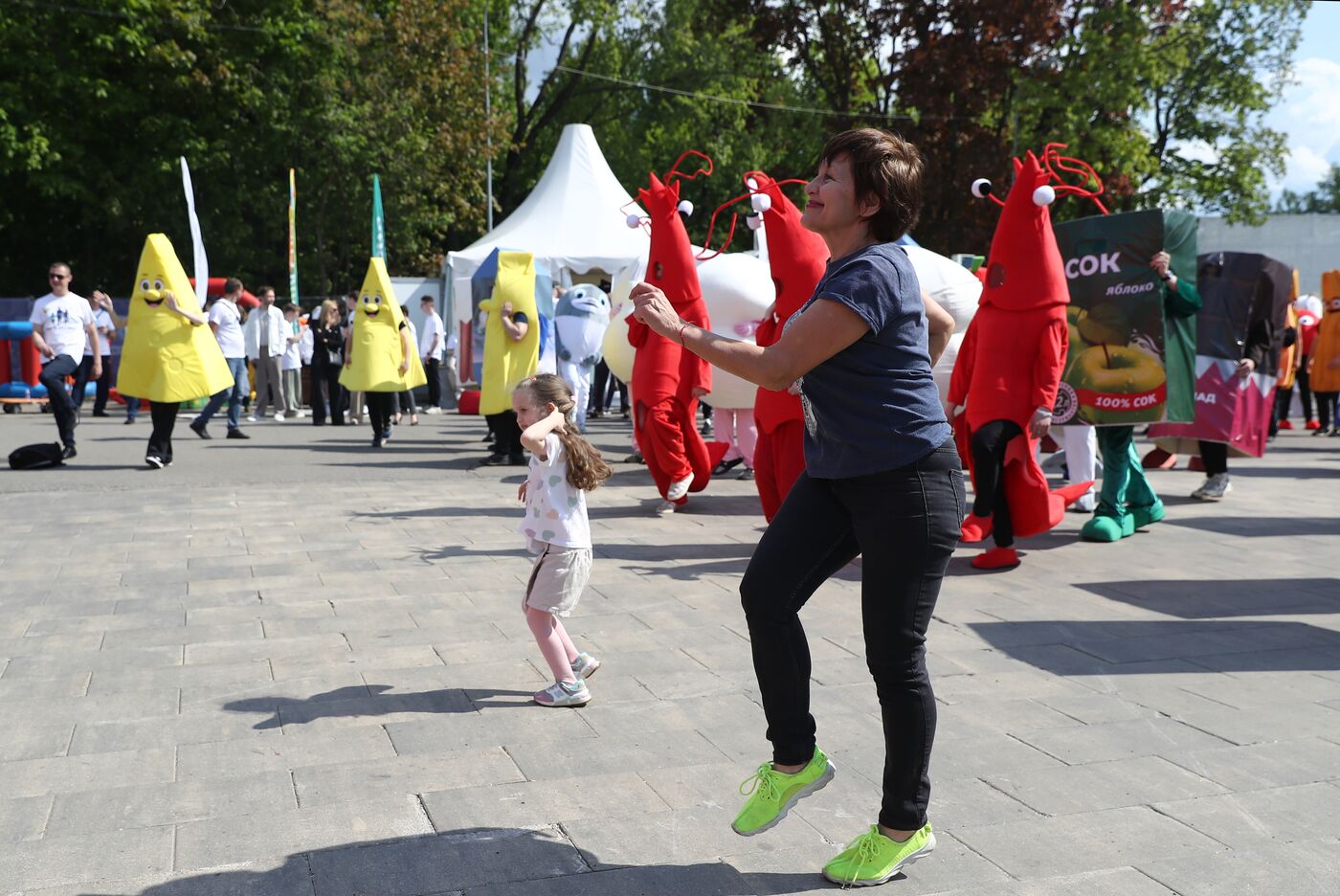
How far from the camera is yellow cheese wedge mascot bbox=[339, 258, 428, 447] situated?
1418 centimetres

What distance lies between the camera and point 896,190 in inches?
127

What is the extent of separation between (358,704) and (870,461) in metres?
2.49

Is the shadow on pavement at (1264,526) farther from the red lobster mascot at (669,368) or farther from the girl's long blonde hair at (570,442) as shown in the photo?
the girl's long blonde hair at (570,442)

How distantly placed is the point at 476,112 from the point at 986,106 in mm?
11392

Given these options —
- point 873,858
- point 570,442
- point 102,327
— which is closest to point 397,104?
point 102,327

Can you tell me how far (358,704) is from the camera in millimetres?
4801

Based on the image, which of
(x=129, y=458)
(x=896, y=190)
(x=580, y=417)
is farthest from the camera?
(x=580, y=417)

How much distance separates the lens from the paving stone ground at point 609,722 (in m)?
3.36

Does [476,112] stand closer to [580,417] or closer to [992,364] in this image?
[580,417]

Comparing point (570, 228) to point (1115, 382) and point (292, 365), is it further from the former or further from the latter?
point (1115, 382)

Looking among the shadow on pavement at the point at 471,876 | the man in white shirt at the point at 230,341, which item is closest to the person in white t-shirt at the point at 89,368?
the man in white shirt at the point at 230,341

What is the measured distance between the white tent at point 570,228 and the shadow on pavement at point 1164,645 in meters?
16.6

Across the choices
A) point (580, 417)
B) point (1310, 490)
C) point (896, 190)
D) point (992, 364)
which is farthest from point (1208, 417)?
point (896, 190)

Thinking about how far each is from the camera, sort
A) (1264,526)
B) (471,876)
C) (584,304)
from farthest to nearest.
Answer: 1. (584,304)
2. (1264,526)
3. (471,876)
